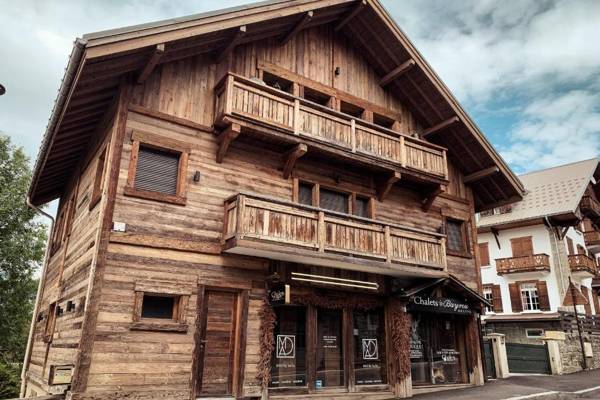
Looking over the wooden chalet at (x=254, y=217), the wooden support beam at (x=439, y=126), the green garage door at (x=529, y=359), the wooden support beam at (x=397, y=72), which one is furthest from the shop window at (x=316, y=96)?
the green garage door at (x=529, y=359)

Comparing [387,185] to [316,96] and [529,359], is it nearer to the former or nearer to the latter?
[316,96]

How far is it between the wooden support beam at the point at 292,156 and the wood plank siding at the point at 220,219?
77 millimetres

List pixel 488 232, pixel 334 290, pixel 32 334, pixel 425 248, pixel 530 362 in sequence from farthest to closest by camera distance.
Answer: pixel 488 232 < pixel 530 362 < pixel 32 334 < pixel 425 248 < pixel 334 290

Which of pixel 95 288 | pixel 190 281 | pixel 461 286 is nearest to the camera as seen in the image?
pixel 95 288

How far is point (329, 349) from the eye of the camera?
12.8 metres

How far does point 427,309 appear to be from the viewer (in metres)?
14.6

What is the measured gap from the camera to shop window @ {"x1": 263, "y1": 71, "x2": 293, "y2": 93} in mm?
14012

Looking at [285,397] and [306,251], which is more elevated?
[306,251]

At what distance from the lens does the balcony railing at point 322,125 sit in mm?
11707

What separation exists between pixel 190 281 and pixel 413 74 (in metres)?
10.4

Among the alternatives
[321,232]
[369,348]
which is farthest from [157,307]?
[369,348]

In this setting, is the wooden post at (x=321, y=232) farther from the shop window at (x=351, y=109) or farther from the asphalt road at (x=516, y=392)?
the asphalt road at (x=516, y=392)

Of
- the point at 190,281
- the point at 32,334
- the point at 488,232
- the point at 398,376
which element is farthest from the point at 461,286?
the point at 488,232

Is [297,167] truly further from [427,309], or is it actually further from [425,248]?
[427,309]
